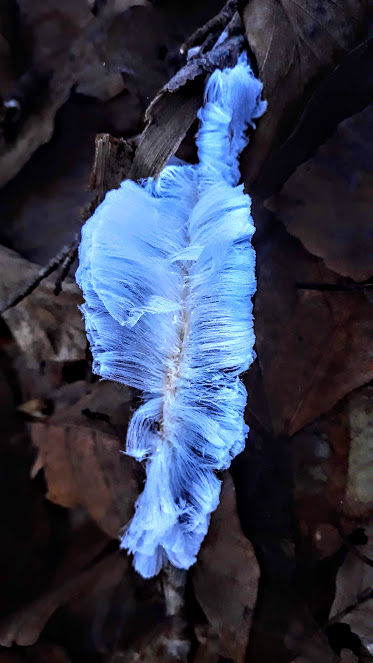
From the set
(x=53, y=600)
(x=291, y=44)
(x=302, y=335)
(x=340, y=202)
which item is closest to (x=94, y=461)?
(x=53, y=600)

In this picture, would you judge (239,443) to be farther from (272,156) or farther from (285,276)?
(272,156)

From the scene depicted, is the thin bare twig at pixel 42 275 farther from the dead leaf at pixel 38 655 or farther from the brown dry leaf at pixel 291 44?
the dead leaf at pixel 38 655

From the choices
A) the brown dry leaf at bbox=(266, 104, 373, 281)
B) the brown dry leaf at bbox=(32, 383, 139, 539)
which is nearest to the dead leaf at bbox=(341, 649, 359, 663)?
the brown dry leaf at bbox=(32, 383, 139, 539)

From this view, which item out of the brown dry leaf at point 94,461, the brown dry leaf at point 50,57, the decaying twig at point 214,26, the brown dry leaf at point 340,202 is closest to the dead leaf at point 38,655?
the brown dry leaf at point 94,461

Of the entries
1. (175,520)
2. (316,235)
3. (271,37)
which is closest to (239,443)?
(175,520)

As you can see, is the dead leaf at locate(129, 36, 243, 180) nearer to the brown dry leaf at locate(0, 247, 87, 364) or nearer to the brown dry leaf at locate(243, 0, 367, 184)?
the brown dry leaf at locate(243, 0, 367, 184)

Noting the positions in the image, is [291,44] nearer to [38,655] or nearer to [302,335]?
[302,335]
